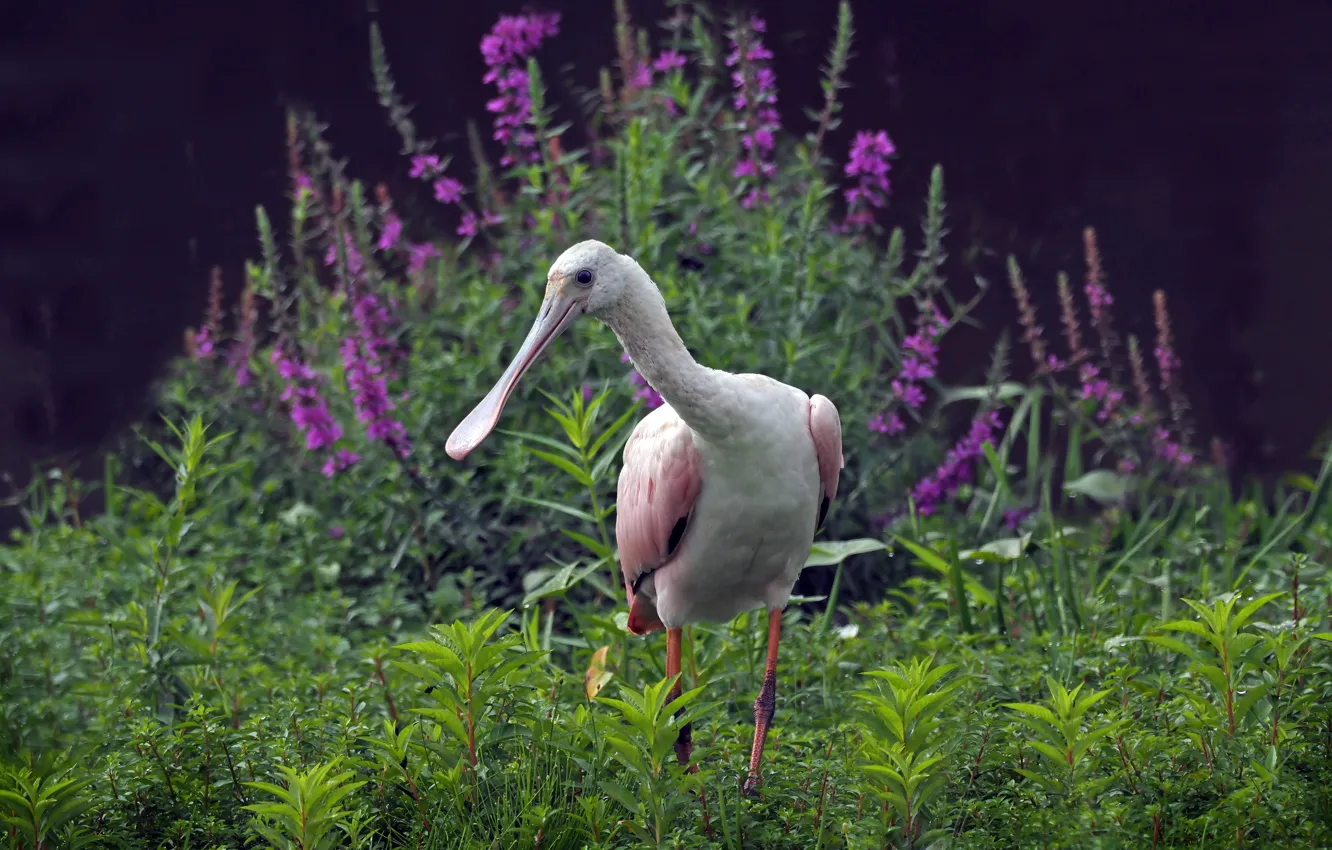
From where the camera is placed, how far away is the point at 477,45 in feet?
20.3

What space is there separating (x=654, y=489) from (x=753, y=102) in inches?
83.3

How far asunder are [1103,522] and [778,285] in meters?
1.44

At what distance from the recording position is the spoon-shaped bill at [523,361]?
2834mm

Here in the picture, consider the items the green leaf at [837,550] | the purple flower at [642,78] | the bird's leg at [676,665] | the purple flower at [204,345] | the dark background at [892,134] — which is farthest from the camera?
the dark background at [892,134]

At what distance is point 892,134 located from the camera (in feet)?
19.3

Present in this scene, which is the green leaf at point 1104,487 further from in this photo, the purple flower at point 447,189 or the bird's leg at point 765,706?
the purple flower at point 447,189

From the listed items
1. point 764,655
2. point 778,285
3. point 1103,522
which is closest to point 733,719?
point 764,655

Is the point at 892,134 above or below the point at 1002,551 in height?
above

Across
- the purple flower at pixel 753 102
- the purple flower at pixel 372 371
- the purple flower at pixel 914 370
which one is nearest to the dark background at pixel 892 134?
the purple flower at pixel 753 102

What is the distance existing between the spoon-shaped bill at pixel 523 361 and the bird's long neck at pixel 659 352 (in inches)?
3.6

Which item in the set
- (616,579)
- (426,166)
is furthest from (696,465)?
(426,166)

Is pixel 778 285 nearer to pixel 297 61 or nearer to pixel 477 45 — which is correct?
pixel 477 45

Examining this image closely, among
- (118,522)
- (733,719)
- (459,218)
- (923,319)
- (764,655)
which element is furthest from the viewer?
(459,218)

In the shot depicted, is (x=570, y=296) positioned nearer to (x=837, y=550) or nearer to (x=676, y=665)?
(x=676, y=665)
